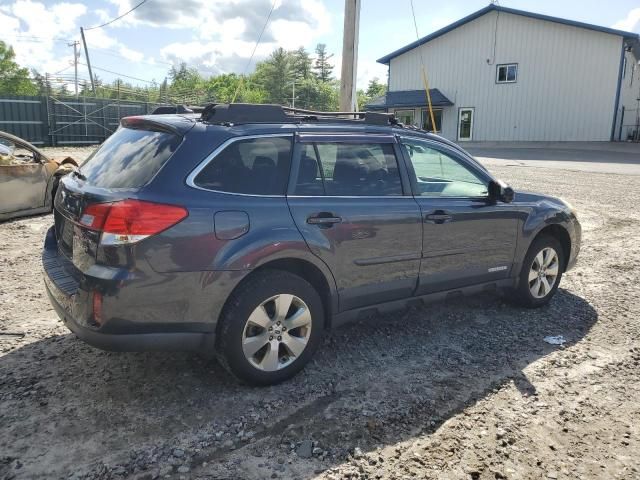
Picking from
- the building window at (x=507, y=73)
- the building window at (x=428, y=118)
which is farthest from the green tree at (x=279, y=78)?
the building window at (x=507, y=73)

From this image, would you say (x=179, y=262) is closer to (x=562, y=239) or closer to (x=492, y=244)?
(x=492, y=244)

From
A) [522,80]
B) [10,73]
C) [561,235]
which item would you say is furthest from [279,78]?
[561,235]

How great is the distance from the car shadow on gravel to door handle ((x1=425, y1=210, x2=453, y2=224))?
983mm

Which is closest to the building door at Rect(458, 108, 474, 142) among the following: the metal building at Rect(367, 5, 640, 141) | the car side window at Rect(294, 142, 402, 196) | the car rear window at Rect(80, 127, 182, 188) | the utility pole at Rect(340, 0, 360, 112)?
the metal building at Rect(367, 5, 640, 141)

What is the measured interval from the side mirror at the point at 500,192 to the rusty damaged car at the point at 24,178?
6.79 metres

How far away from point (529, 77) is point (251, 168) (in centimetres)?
3292

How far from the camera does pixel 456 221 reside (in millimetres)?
4203

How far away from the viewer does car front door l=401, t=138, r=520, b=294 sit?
409 cm

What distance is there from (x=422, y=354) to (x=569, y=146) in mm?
30636

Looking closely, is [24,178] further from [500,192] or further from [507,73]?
[507,73]

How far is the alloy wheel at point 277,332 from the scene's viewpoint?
10.7 ft

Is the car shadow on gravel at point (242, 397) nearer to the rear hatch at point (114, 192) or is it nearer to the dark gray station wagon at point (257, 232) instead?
the dark gray station wagon at point (257, 232)

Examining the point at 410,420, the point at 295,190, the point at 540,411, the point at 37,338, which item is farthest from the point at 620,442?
A: the point at 37,338

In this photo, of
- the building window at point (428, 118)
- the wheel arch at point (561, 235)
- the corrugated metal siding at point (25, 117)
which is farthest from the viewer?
the building window at point (428, 118)
